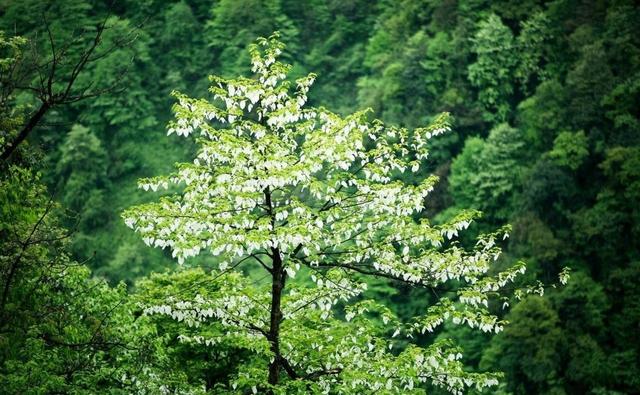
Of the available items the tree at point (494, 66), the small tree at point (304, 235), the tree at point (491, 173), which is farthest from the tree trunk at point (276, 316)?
the tree at point (494, 66)

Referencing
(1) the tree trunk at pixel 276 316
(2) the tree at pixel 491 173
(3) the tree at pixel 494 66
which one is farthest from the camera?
(3) the tree at pixel 494 66

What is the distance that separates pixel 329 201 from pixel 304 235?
127cm

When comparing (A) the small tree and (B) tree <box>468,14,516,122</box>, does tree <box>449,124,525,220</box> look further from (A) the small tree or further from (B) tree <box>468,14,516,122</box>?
(A) the small tree

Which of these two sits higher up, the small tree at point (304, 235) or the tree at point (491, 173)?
the tree at point (491, 173)

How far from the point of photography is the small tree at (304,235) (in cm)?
1026

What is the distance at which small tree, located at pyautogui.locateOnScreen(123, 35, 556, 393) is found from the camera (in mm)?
10258

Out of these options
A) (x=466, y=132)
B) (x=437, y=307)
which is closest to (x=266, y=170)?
(x=437, y=307)

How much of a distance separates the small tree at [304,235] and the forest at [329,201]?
46 mm

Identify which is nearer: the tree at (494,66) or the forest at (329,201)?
the forest at (329,201)

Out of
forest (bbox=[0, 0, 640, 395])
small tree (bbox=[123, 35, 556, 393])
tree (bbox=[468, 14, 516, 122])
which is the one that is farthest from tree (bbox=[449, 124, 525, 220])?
small tree (bbox=[123, 35, 556, 393])

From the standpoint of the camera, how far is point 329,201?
11.3 meters

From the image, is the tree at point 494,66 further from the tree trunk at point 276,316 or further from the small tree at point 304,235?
the tree trunk at point 276,316

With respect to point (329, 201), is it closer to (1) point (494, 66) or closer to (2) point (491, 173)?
(2) point (491, 173)

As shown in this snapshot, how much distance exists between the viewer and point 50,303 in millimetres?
10672
